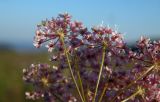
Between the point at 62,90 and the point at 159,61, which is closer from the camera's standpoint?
the point at 159,61

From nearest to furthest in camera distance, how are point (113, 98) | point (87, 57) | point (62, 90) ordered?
point (113, 98)
point (87, 57)
point (62, 90)

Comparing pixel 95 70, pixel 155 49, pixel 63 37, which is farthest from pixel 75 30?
pixel 155 49

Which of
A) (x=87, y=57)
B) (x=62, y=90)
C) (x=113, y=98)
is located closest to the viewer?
(x=113, y=98)

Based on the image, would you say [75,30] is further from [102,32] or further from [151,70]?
[151,70]

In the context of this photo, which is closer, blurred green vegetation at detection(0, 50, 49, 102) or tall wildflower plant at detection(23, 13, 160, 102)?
tall wildflower plant at detection(23, 13, 160, 102)

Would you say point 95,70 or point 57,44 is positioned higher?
point 57,44

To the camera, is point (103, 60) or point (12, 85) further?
point (12, 85)

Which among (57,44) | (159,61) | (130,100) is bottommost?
(130,100)

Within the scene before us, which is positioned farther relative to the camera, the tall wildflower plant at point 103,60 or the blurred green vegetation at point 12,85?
the blurred green vegetation at point 12,85
